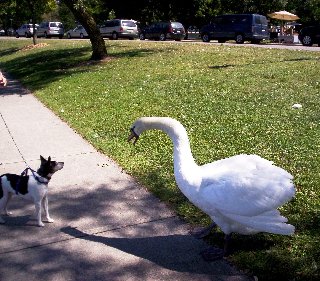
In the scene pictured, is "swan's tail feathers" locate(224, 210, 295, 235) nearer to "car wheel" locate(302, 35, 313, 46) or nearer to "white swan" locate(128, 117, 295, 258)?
"white swan" locate(128, 117, 295, 258)

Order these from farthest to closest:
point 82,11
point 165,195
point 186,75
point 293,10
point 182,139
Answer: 1. point 293,10
2. point 82,11
3. point 186,75
4. point 165,195
5. point 182,139

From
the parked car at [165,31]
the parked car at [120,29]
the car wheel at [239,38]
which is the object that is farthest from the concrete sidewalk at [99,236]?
the parked car at [120,29]

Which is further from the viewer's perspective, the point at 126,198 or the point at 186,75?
the point at 186,75

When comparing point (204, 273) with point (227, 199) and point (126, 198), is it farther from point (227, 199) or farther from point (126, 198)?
point (126, 198)

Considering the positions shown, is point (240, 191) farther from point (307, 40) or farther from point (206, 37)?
point (206, 37)

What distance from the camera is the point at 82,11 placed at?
53.6 ft

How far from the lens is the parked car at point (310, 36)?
25.8 m

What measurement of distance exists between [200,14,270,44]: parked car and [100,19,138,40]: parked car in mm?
8135

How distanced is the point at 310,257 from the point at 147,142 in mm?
3767

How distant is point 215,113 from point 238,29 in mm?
21823

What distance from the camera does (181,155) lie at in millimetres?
4023

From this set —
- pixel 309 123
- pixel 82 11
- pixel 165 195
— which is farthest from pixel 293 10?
pixel 165 195

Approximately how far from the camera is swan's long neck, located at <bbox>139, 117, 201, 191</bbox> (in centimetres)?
392

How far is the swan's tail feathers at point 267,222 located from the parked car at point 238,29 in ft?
86.0
